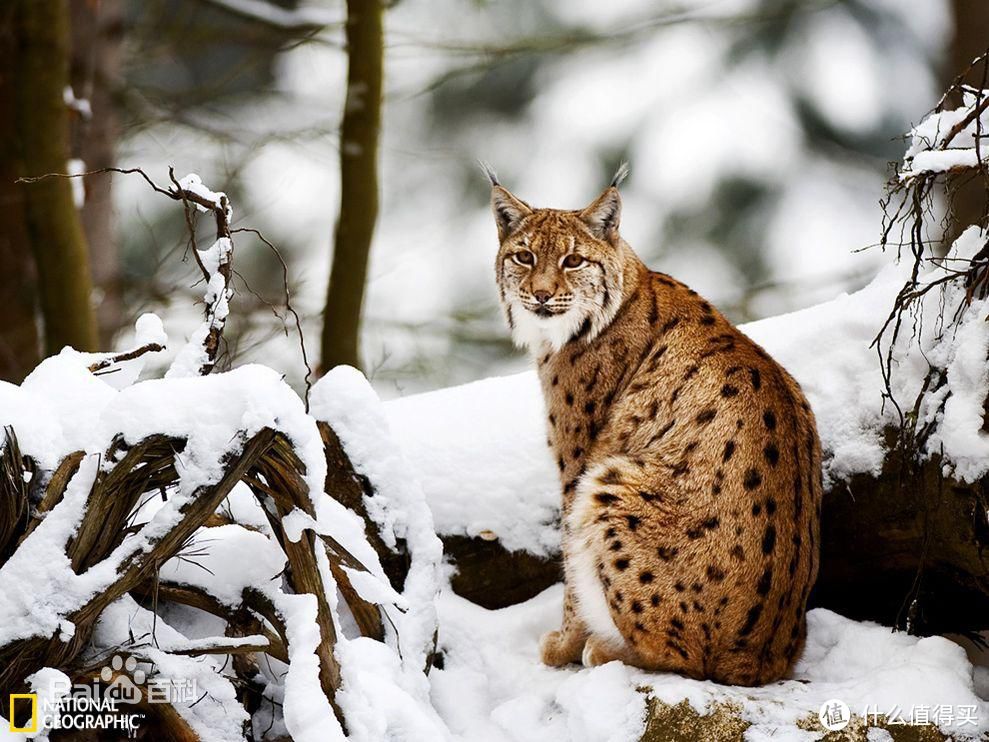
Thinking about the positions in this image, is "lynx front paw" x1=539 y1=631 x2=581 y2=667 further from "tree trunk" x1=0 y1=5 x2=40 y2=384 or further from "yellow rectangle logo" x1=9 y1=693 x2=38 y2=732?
"tree trunk" x1=0 y1=5 x2=40 y2=384

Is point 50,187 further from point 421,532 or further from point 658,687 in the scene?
point 658,687

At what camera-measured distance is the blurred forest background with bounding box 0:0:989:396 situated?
6395mm

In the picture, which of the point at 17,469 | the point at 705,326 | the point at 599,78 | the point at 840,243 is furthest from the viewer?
the point at 599,78

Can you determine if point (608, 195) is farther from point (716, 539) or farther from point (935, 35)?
point (935, 35)

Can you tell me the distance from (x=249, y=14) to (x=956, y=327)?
511cm

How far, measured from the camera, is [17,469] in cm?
294

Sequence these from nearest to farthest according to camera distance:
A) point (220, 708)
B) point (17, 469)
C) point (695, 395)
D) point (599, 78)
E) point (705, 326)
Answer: point (17, 469), point (220, 708), point (695, 395), point (705, 326), point (599, 78)

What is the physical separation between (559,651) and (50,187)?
3.61 metres

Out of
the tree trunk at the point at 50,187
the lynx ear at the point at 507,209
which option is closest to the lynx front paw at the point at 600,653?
the lynx ear at the point at 507,209

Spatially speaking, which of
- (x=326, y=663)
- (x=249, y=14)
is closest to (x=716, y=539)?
(x=326, y=663)

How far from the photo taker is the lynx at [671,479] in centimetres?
361

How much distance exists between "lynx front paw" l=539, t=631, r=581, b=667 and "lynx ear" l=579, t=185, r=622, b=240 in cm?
152

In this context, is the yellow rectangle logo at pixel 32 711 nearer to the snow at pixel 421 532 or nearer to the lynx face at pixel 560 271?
the snow at pixel 421 532

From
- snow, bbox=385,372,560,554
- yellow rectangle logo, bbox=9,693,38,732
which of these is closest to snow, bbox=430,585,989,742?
snow, bbox=385,372,560,554
